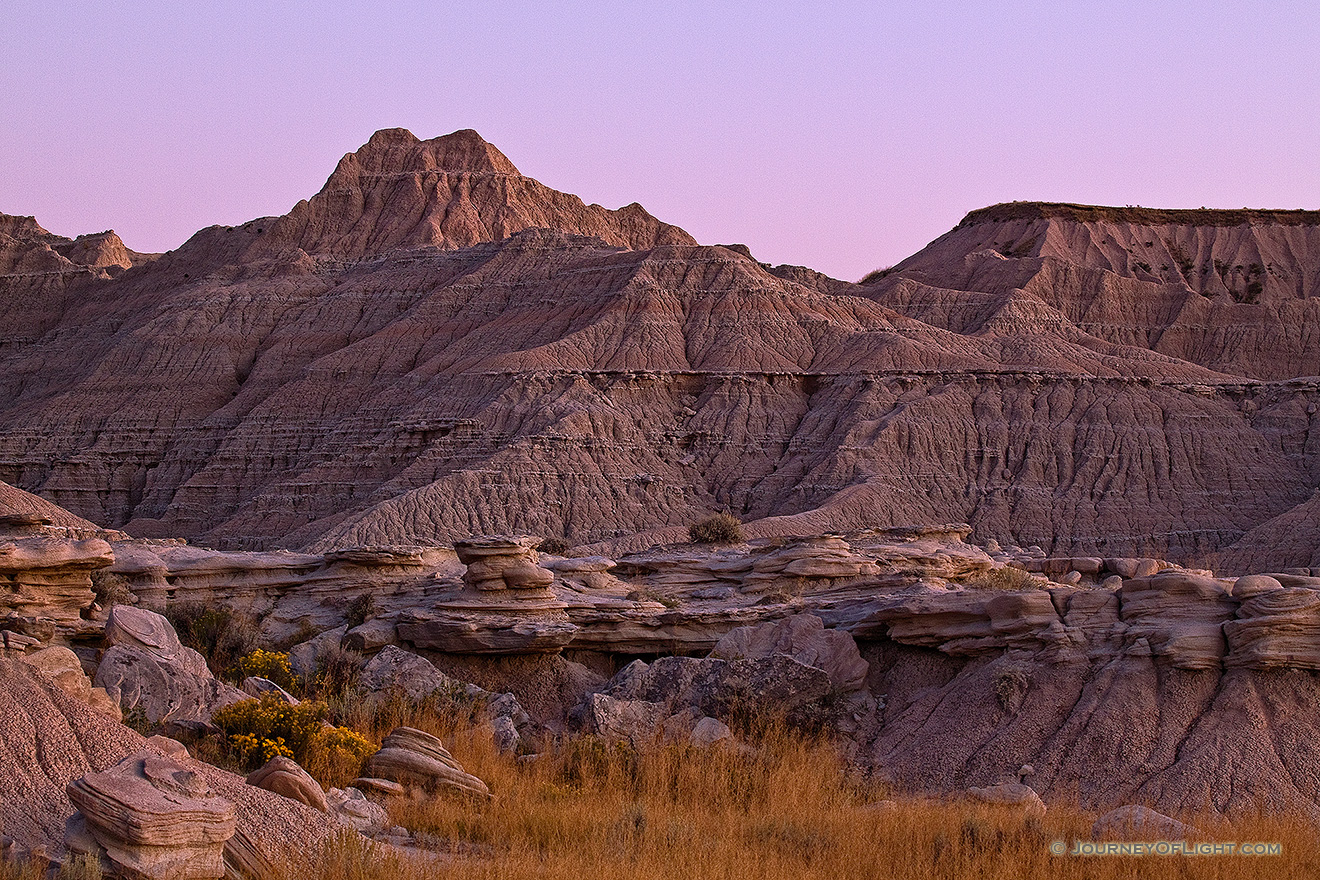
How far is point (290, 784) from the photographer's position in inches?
484

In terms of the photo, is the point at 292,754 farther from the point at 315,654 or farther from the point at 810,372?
the point at 810,372

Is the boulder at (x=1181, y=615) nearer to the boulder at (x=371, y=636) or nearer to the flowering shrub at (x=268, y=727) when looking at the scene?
the flowering shrub at (x=268, y=727)

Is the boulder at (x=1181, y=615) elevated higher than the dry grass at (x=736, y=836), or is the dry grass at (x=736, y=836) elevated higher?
the boulder at (x=1181, y=615)

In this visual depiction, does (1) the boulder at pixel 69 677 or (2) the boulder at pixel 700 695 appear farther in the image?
(2) the boulder at pixel 700 695

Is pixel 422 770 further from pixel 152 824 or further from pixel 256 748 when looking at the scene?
pixel 152 824

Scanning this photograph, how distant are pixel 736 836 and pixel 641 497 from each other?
51666 millimetres

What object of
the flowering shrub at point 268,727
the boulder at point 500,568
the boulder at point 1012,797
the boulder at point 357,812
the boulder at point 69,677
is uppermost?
the boulder at point 69,677

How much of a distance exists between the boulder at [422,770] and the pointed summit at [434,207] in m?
87.7

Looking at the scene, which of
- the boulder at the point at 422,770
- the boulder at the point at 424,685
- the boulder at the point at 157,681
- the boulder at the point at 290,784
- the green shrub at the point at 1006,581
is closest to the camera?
the boulder at the point at 290,784

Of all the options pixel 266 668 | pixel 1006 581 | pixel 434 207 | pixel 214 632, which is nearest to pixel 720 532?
pixel 1006 581

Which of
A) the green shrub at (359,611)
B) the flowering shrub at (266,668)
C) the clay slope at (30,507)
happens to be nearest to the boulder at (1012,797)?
the flowering shrub at (266,668)

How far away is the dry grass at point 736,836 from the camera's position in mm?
11555

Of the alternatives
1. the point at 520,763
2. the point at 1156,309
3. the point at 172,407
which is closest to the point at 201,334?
the point at 172,407

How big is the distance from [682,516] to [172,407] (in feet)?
127
